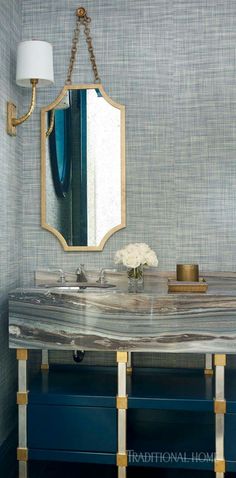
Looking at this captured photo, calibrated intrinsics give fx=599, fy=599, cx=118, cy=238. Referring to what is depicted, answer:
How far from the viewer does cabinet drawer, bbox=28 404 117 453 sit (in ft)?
8.73

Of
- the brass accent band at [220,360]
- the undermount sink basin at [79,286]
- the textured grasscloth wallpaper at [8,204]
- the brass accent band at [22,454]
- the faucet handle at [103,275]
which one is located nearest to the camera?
the brass accent band at [220,360]

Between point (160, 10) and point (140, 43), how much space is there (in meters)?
0.20

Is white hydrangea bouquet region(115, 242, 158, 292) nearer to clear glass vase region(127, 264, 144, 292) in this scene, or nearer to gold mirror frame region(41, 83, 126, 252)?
clear glass vase region(127, 264, 144, 292)

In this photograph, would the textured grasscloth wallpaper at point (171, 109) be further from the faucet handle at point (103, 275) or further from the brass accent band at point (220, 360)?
the brass accent band at point (220, 360)

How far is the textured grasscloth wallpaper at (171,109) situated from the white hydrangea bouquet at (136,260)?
11.9 inches

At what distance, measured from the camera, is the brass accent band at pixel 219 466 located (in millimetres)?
2590

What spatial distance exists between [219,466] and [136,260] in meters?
0.97

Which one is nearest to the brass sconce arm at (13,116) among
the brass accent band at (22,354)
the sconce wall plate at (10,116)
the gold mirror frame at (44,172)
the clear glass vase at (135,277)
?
the sconce wall plate at (10,116)

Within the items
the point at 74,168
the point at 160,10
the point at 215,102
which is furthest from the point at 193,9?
the point at 74,168

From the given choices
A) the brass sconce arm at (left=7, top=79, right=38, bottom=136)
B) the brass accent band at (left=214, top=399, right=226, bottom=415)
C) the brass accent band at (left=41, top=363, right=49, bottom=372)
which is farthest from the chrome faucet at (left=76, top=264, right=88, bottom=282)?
the brass accent band at (left=214, top=399, right=226, bottom=415)

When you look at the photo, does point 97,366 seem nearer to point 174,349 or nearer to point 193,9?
point 174,349

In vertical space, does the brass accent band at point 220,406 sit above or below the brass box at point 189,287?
below

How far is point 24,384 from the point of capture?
8.87 ft

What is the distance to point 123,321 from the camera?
8.65 feet
